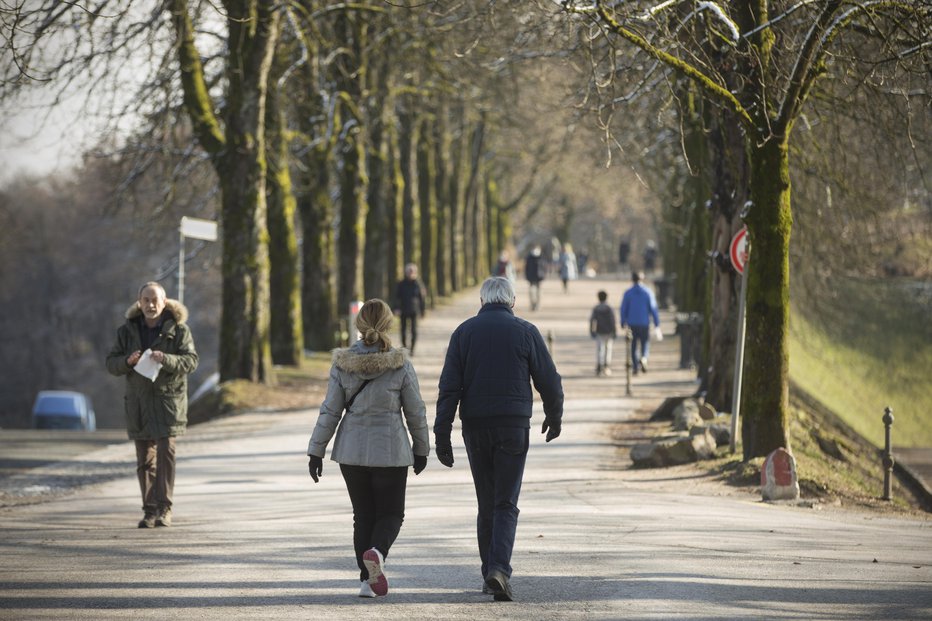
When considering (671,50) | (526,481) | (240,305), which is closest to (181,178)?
(240,305)

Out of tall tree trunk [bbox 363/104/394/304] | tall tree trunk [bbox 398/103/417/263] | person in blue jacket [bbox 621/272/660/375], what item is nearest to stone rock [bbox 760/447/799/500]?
person in blue jacket [bbox 621/272/660/375]

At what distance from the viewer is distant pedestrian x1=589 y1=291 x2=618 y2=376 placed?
2848cm

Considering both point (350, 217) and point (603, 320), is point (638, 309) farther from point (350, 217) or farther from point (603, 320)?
point (350, 217)

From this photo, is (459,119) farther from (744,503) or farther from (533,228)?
(533,228)

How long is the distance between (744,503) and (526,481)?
8.00ft

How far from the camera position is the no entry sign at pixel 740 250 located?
16594 millimetres

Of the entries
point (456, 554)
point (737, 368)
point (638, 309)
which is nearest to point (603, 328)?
point (638, 309)

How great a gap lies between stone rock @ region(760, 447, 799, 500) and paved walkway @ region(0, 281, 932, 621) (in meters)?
0.29

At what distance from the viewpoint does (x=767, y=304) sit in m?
15.5

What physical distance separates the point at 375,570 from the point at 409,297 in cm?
2138

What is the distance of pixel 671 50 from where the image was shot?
18766 mm

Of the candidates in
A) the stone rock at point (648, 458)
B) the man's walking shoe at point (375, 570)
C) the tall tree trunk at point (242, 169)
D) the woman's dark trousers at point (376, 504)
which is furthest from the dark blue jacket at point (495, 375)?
the tall tree trunk at point (242, 169)

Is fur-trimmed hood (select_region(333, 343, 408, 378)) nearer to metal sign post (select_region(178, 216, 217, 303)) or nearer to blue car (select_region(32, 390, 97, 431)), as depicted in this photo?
metal sign post (select_region(178, 216, 217, 303))

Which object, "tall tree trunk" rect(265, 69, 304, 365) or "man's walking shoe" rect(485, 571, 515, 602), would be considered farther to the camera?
"tall tree trunk" rect(265, 69, 304, 365)
